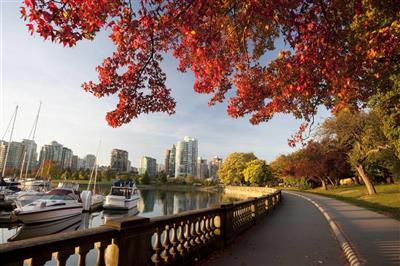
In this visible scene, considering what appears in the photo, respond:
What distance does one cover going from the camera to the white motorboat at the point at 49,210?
23.5 meters

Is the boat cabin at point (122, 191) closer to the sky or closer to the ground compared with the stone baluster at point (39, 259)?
closer to the sky

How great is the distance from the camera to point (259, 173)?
9356 cm

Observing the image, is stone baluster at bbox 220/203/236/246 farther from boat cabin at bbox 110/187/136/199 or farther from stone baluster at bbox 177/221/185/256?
boat cabin at bbox 110/187/136/199

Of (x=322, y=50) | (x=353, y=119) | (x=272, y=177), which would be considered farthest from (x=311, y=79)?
(x=272, y=177)

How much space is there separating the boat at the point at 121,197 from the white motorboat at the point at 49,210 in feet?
26.9

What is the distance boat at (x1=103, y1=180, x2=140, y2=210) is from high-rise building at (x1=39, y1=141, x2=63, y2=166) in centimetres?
12513

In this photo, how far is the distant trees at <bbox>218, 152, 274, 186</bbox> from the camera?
9450cm

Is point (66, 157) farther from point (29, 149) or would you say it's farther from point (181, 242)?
point (181, 242)

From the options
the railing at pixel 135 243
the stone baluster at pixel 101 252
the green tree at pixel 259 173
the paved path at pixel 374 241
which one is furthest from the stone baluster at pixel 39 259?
the green tree at pixel 259 173

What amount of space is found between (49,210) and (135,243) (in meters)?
23.1

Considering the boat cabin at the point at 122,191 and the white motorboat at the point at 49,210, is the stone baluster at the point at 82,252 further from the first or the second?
the boat cabin at the point at 122,191

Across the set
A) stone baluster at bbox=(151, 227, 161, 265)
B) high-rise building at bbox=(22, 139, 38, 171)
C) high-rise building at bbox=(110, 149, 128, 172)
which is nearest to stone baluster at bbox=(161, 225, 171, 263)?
stone baluster at bbox=(151, 227, 161, 265)

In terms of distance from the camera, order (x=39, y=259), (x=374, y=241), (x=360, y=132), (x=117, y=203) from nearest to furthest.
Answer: (x=39, y=259), (x=374, y=241), (x=360, y=132), (x=117, y=203)

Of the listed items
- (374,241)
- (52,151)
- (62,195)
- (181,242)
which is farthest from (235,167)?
Answer: (181,242)
